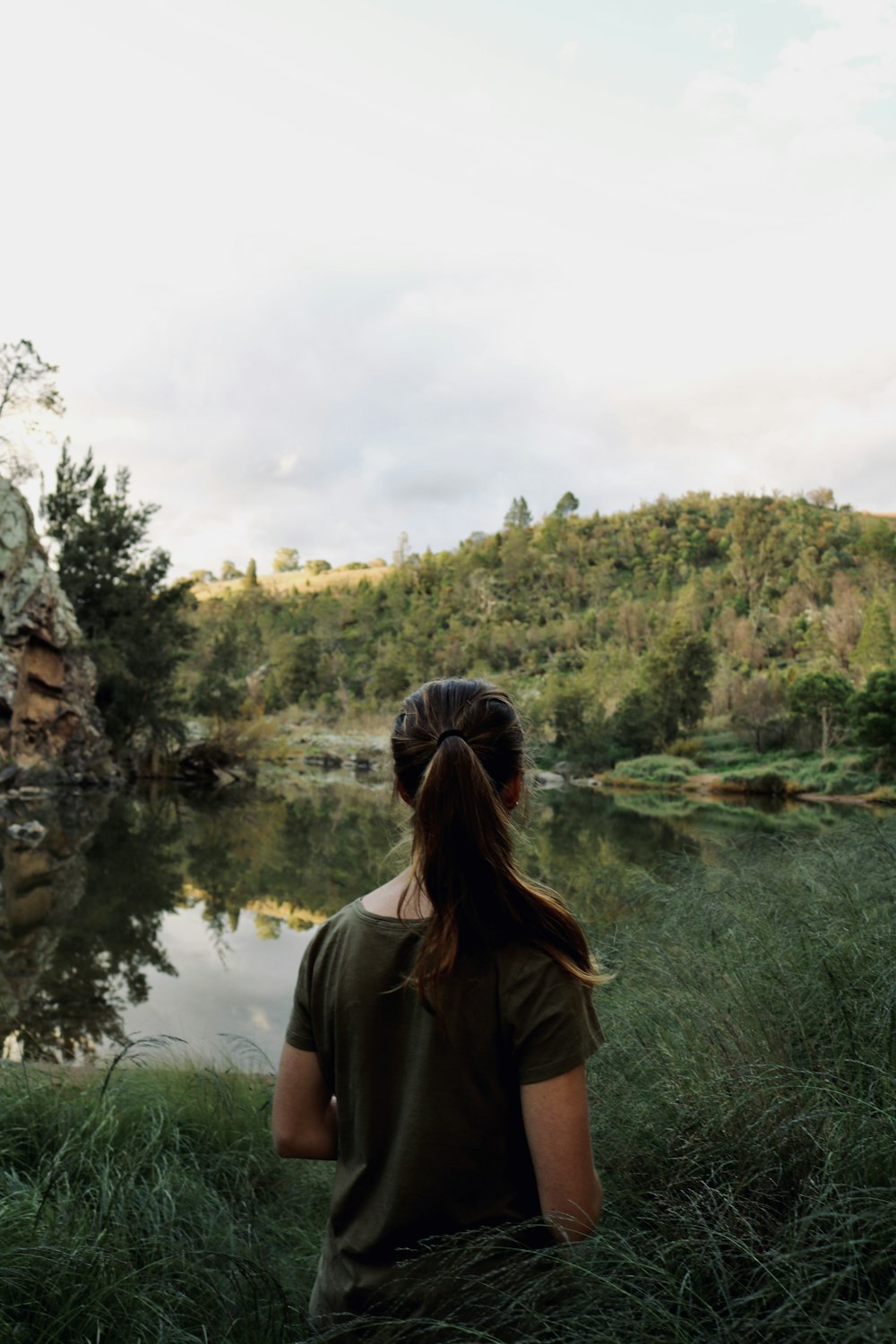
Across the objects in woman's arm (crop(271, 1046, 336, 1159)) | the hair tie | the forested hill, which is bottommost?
woman's arm (crop(271, 1046, 336, 1159))

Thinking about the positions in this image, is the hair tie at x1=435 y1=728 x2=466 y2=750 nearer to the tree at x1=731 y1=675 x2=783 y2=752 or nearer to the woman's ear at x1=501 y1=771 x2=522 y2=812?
the woman's ear at x1=501 y1=771 x2=522 y2=812

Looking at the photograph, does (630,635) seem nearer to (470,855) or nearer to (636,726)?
(636,726)

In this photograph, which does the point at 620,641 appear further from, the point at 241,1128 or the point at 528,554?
the point at 241,1128

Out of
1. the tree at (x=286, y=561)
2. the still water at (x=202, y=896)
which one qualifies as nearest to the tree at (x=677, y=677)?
the still water at (x=202, y=896)

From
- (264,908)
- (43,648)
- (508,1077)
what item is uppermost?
(43,648)

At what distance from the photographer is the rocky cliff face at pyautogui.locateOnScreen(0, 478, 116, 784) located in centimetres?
1795

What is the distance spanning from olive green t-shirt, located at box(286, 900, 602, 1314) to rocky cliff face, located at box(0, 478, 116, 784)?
59.6 feet

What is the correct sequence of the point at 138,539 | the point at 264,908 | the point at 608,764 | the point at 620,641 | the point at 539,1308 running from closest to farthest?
the point at 539,1308 → the point at 264,908 → the point at 138,539 → the point at 608,764 → the point at 620,641

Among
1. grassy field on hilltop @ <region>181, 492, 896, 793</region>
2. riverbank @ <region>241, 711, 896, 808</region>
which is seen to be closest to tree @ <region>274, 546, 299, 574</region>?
grassy field on hilltop @ <region>181, 492, 896, 793</region>

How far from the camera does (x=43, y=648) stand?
19.3 metres

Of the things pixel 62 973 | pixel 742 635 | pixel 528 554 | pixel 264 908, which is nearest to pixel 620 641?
pixel 742 635

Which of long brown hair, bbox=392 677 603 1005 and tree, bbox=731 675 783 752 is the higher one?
tree, bbox=731 675 783 752

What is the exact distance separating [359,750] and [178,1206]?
108ft

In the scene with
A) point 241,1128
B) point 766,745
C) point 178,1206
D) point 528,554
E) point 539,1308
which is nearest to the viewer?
point 539,1308
